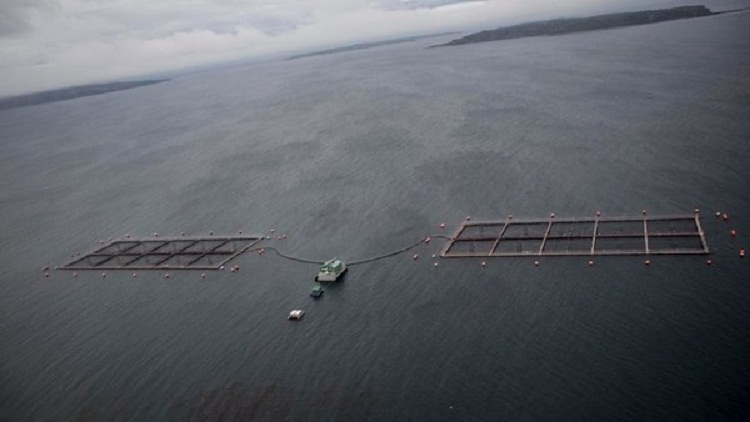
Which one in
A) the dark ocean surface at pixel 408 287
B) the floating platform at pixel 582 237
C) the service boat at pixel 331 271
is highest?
the service boat at pixel 331 271

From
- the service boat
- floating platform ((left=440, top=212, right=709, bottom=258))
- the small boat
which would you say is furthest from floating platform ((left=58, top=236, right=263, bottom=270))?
floating platform ((left=440, top=212, right=709, bottom=258))

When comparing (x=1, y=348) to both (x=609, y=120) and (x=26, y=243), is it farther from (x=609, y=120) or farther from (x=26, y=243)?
(x=609, y=120)

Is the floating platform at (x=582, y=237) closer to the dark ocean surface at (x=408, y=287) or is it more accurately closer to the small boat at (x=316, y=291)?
the dark ocean surface at (x=408, y=287)

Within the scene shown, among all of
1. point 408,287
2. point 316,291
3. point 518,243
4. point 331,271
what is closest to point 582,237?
point 518,243

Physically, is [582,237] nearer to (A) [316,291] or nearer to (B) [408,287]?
(B) [408,287]

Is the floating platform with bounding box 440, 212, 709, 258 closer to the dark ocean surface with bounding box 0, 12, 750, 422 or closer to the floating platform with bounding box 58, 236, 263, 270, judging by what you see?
the dark ocean surface with bounding box 0, 12, 750, 422

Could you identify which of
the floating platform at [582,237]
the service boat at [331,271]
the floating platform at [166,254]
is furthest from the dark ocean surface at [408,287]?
the floating platform at [166,254]
